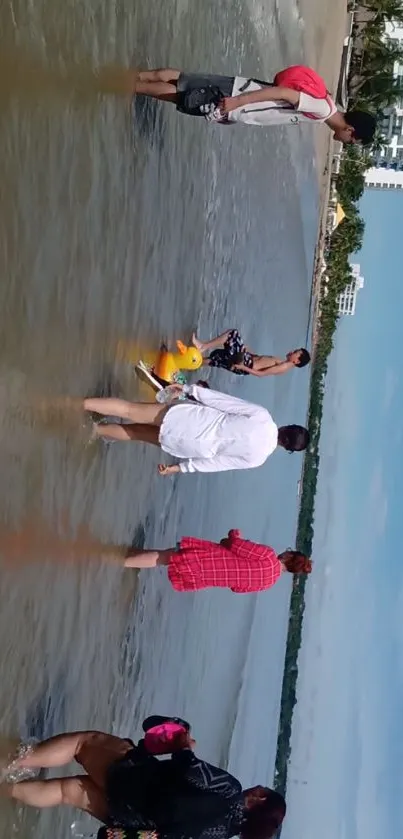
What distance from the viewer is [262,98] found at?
650 cm

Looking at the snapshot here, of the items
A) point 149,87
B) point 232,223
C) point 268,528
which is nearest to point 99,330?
point 149,87

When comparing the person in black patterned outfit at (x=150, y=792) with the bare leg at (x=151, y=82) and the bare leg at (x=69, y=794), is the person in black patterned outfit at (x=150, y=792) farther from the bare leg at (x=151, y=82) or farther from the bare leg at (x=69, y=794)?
the bare leg at (x=151, y=82)

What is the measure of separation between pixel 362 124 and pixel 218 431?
7.67 feet

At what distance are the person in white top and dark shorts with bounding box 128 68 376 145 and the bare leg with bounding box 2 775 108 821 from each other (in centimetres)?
451

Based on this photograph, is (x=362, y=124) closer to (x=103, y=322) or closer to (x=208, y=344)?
(x=103, y=322)

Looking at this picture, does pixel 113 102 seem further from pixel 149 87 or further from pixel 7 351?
pixel 7 351

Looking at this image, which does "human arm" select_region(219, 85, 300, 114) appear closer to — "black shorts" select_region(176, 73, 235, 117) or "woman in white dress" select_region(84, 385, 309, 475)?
"black shorts" select_region(176, 73, 235, 117)

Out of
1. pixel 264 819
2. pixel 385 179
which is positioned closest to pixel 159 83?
pixel 264 819

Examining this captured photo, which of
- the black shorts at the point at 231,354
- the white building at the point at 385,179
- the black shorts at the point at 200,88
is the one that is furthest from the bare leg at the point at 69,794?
the white building at the point at 385,179

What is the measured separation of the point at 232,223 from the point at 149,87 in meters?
5.56

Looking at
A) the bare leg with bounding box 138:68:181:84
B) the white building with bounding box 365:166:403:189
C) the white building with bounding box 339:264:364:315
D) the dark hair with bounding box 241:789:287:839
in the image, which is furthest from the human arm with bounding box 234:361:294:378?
the white building with bounding box 365:166:403:189

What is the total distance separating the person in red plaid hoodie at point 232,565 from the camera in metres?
6.74

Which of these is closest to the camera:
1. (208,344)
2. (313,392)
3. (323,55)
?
(208,344)

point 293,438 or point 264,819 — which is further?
point 293,438
